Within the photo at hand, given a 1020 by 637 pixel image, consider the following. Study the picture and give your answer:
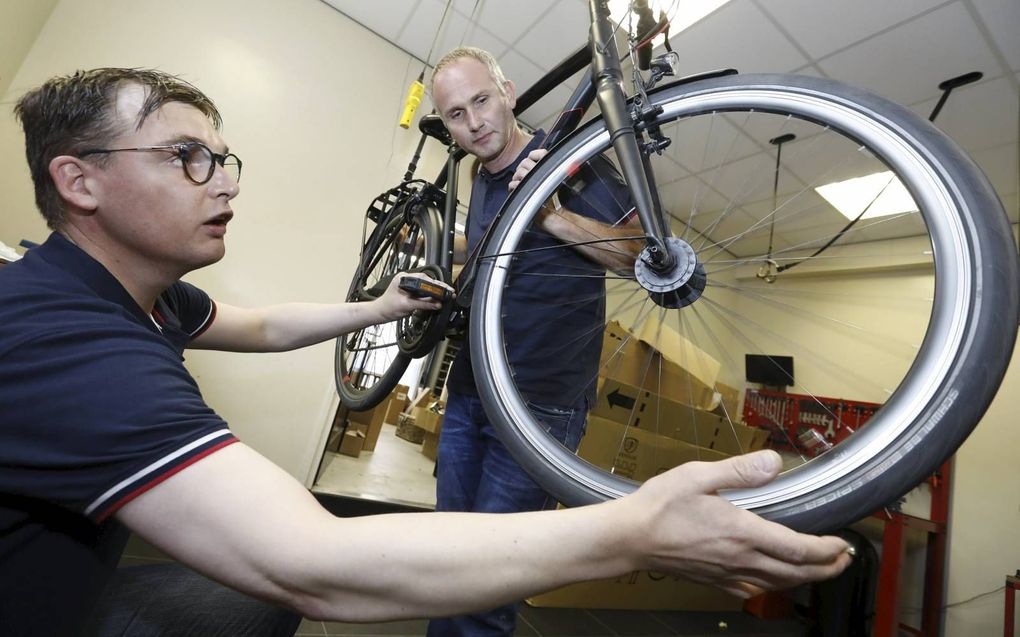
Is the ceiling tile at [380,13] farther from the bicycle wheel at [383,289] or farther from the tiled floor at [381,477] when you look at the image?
the tiled floor at [381,477]

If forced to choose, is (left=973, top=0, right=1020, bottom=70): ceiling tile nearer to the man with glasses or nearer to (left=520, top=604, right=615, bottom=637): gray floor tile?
the man with glasses

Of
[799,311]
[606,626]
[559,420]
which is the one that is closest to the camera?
[559,420]

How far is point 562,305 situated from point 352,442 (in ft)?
8.17

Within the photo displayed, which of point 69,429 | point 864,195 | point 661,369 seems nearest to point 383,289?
point 69,429

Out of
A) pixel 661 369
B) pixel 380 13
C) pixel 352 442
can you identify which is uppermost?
pixel 380 13

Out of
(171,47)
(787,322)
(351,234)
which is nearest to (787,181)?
(787,322)

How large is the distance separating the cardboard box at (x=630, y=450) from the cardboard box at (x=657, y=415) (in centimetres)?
5

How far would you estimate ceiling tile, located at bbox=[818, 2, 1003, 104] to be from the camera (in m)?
1.83

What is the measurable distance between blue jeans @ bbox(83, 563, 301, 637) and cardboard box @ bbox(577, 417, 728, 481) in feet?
4.27

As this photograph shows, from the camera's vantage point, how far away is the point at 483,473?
860mm

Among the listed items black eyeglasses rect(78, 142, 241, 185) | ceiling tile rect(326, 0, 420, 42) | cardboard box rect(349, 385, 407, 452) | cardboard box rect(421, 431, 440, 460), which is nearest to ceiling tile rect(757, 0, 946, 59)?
ceiling tile rect(326, 0, 420, 42)

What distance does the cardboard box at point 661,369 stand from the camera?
209cm

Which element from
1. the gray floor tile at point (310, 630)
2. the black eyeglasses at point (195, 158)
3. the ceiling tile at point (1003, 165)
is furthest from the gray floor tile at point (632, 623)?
the ceiling tile at point (1003, 165)

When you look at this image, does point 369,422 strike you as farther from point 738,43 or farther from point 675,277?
point 738,43
